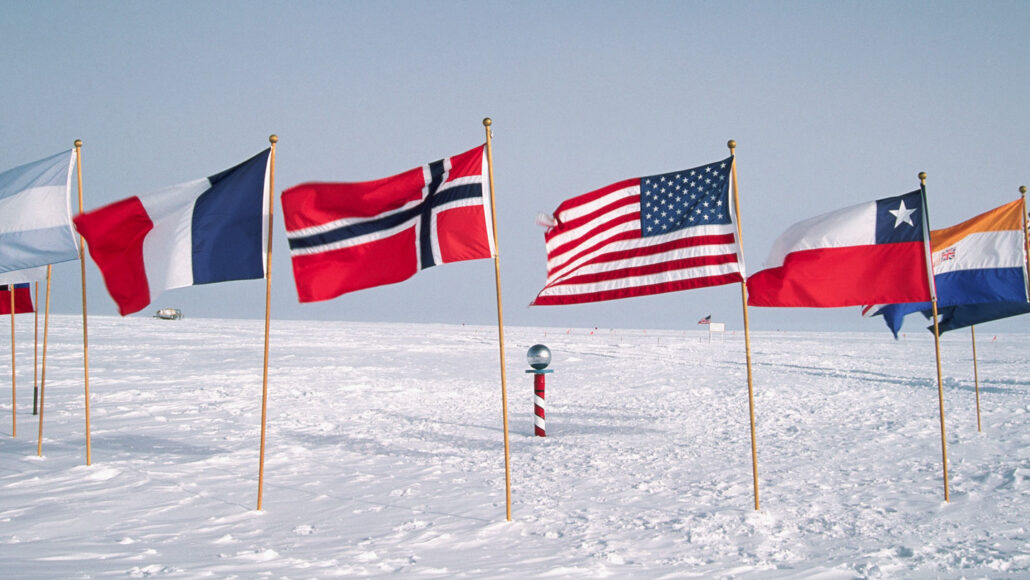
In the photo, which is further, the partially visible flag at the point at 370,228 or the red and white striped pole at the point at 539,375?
the red and white striped pole at the point at 539,375

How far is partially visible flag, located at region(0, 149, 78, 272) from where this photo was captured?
339 inches

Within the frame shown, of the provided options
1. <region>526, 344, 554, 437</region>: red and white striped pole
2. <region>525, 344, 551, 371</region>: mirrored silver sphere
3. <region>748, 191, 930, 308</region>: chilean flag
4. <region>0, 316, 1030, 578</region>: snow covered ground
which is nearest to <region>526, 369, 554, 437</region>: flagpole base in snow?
<region>526, 344, 554, 437</region>: red and white striped pole

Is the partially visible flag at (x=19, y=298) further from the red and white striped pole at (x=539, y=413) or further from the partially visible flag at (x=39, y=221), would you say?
the red and white striped pole at (x=539, y=413)

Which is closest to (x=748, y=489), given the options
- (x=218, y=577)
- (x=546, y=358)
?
(x=546, y=358)

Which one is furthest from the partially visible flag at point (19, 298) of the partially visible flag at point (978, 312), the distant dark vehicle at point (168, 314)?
the distant dark vehicle at point (168, 314)

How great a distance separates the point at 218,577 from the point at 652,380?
17.2m

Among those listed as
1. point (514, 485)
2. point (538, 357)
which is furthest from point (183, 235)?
point (538, 357)

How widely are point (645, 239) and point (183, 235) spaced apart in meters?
5.09

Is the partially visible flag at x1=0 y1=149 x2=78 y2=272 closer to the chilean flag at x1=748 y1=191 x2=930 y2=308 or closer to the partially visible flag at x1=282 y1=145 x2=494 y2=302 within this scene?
the partially visible flag at x1=282 y1=145 x2=494 y2=302

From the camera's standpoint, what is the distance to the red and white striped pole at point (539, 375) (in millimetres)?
10812

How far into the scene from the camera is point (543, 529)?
20.3ft

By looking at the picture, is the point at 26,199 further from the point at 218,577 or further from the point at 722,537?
the point at 722,537

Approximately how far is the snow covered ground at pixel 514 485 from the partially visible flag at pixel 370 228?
243 cm

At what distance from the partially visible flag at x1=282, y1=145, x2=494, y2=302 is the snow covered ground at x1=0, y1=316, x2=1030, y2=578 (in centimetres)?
243
